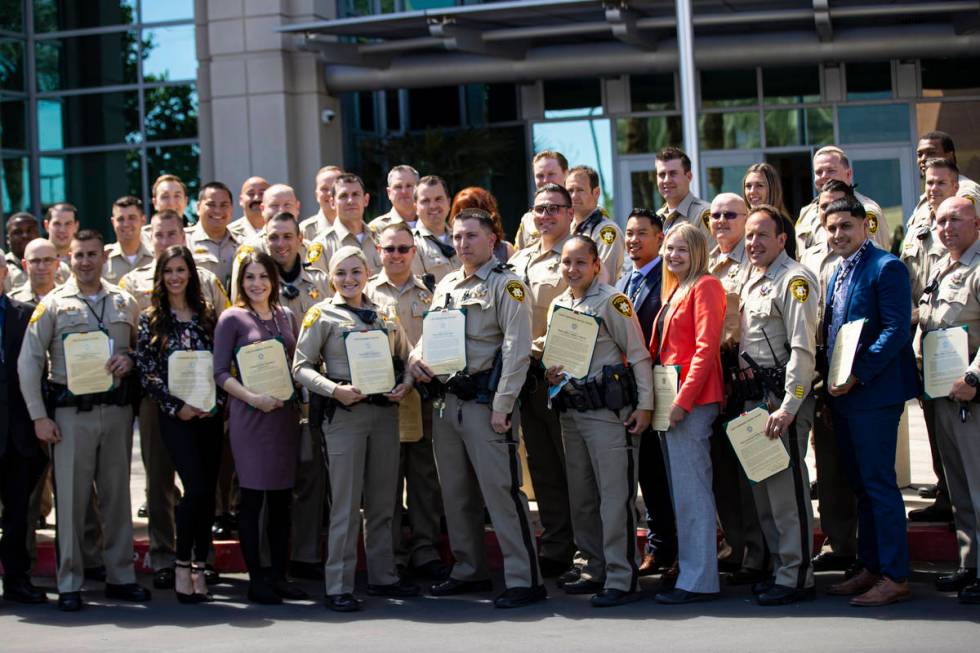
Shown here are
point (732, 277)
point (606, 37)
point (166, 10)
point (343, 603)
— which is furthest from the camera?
point (166, 10)

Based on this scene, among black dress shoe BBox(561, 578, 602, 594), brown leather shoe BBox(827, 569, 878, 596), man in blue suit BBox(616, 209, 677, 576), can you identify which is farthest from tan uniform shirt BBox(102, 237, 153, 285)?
brown leather shoe BBox(827, 569, 878, 596)

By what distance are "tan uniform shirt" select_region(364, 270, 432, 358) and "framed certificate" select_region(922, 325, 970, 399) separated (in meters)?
2.92

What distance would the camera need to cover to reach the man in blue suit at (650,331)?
7.70m

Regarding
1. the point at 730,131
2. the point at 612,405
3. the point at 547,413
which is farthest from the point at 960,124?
the point at 612,405

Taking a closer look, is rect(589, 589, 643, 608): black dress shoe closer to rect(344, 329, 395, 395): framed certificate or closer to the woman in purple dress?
rect(344, 329, 395, 395): framed certificate

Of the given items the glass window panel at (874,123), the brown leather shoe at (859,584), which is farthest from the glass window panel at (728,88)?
the brown leather shoe at (859,584)

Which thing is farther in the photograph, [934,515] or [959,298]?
[934,515]

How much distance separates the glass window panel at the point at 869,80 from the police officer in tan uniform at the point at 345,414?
44.5 ft

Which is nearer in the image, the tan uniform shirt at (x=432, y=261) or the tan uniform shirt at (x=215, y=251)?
the tan uniform shirt at (x=432, y=261)

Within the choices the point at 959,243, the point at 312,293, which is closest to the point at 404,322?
the point at 312,293

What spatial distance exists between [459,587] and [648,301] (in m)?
2.00

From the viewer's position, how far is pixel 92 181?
68.5ft

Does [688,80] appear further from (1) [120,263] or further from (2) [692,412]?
(2) [692,412]

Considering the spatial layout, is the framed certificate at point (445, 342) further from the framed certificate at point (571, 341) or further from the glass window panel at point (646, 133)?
the glass window panel at point (646, 133)
